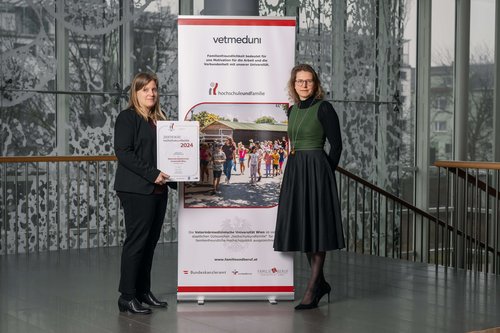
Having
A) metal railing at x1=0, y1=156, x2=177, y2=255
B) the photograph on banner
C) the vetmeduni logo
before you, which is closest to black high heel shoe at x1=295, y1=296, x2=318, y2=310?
the photograph on banner

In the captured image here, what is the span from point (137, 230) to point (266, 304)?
107 cm

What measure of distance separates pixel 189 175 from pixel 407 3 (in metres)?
6.94

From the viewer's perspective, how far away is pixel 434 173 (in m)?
11.7

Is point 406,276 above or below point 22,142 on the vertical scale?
below

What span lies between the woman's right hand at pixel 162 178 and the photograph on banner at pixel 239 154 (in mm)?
484

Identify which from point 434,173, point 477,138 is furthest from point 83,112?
point 477,138

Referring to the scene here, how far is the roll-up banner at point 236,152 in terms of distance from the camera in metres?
5.58

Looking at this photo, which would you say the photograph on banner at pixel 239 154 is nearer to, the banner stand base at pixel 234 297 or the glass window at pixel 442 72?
the banner stand base at pixel 234 297

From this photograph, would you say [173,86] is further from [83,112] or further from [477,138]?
[477,138]

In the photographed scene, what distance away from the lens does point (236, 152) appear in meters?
5.66

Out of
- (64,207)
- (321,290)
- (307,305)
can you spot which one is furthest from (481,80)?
(307,305)

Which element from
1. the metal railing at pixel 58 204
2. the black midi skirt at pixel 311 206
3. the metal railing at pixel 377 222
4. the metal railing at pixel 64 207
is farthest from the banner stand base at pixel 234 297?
the metal railing at pixel 377 222

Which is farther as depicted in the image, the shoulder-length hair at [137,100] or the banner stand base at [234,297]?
the banner stand base at [234,297]

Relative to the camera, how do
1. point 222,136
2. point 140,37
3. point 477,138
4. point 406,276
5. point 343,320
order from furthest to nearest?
point 477,138 → point 140,37 → point 406,276 → point 222,136 → point 343,320
